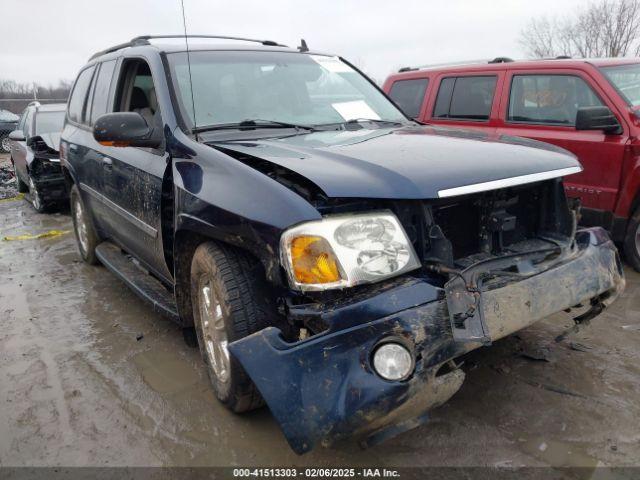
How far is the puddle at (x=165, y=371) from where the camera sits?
316 centimetres

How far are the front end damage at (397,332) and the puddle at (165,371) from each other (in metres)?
1.14

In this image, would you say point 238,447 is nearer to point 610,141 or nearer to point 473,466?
point 473,466

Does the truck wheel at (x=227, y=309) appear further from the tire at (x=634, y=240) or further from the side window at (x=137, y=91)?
the tire at (x=634, y=240)

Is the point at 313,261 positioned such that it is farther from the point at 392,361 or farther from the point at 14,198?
the point at 14,198

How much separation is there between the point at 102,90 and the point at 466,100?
3.60 metres

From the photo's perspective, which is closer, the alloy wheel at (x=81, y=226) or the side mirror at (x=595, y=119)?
the side mirror at (x=595, y=119)

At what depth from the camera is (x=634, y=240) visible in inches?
185

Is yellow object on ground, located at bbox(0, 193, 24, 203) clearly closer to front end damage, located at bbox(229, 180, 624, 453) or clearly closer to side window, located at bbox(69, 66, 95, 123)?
side window, located at bbox(69, 66, 95, 123)

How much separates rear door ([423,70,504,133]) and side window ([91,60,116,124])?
3405 millimetres

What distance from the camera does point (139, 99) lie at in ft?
12.8

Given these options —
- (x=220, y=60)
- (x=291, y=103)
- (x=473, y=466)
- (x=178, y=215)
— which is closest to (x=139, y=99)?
(x=220, y=60)

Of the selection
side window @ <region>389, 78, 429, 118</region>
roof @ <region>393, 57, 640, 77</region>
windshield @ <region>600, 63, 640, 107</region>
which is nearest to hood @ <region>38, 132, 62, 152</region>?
side window @ <region>389, 78, 429, 118</region>

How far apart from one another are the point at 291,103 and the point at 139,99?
1.18 meters

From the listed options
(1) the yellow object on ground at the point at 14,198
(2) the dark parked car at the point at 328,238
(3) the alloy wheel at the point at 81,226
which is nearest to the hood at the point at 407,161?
(2) the dark parked car at the point at 328,238
